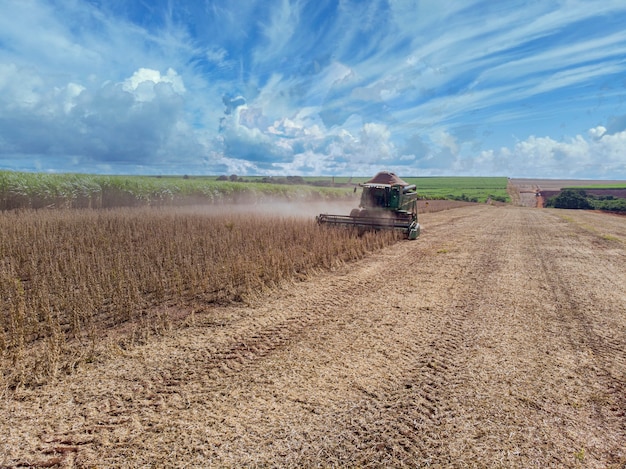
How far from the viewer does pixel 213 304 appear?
19.0ft

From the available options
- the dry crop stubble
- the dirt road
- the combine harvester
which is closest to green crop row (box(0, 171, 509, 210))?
the dry crop stubble

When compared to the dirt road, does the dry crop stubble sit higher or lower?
higher

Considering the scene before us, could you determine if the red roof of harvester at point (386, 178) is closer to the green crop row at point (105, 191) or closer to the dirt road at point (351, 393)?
the dirt road at point (351, 393)

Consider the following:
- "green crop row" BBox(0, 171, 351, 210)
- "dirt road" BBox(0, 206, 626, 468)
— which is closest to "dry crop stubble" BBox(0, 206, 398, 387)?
"dirt road" BBox(0, 206, 626, 468)

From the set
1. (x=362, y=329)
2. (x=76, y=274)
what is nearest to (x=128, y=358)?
(x=362, y=329)

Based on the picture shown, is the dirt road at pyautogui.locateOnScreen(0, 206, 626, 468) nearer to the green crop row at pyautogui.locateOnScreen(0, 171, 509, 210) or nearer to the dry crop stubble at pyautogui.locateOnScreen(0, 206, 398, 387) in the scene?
the dry crop stubble at pyautogui.locateOnScreen(0, 206, 398, 387)

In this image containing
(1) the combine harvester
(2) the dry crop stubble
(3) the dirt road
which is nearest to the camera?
(3) the dirt road

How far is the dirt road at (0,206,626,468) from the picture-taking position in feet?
8.77

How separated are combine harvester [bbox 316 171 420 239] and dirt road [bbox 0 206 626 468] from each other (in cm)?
687

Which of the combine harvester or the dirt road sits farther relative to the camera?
the combine harvester

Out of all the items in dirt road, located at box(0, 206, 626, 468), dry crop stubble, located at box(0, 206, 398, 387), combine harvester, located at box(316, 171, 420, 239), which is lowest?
dirt road, located at box(0, 206, 626, 468)

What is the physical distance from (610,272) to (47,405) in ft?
36.7

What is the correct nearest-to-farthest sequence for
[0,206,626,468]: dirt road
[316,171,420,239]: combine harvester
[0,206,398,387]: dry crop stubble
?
1. [0,206,626,468]: dirt road
2. [0,206,398,387]: dry crop stubble
3. [316,171,420,239]: combine harvester

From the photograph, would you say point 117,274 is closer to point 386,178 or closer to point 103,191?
point 386,178
